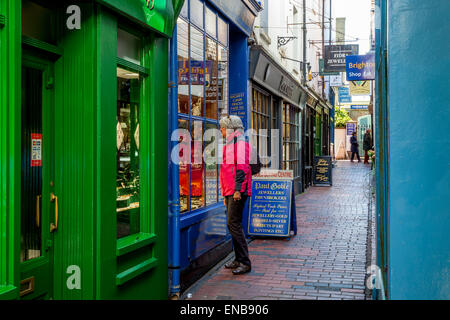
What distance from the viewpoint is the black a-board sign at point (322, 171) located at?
16.8 m

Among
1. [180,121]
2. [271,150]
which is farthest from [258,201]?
[271,150]

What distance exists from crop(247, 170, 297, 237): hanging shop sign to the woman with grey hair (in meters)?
2.09

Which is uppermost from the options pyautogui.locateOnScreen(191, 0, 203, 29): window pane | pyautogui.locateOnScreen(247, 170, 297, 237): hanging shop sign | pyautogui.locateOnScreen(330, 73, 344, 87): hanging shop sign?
pyautogui.locateOnScreen(330, 73, 344, 87): hanging shop sign

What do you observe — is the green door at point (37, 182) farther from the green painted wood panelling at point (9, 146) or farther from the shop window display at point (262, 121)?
the shop window display at point (262, 121)

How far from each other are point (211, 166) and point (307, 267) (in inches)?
75.4

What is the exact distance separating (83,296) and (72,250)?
353mm

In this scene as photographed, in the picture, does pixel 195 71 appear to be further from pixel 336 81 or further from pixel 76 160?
pixel 336 81

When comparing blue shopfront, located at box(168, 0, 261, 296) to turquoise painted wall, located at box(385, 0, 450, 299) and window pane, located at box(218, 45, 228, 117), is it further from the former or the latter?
turquoise painted wall, located at box(385, 0, 450, 299)

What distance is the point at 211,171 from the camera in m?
6.68

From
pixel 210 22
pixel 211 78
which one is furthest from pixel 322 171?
A: pixel 210 22

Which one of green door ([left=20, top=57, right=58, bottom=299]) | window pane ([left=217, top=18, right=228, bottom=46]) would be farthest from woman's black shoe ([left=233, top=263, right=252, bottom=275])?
window pane ([left=217, top=18, right=228, bottom=46])

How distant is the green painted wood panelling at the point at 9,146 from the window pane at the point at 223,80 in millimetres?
4490

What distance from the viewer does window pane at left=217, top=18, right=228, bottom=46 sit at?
6954 millimetres

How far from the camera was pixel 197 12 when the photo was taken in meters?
6.09
